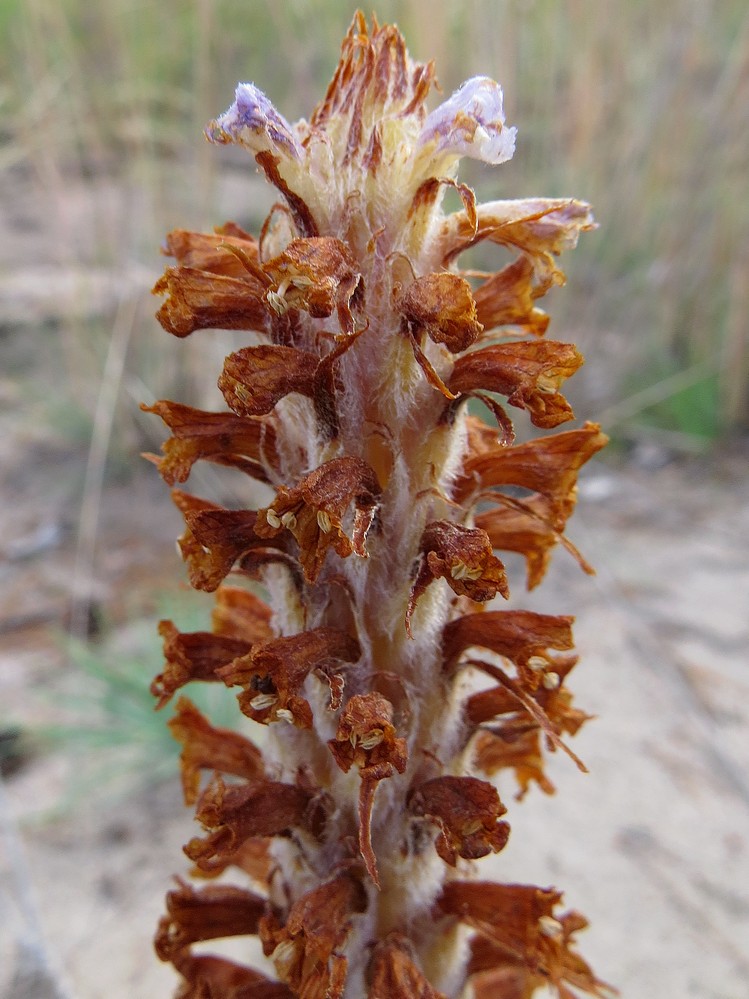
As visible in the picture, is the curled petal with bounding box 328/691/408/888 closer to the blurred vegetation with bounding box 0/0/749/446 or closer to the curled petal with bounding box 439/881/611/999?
the curled petal with bounding box 439/881/611/999

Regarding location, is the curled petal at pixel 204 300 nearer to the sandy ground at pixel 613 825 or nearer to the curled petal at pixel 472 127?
the curled petal at pixel 472 127

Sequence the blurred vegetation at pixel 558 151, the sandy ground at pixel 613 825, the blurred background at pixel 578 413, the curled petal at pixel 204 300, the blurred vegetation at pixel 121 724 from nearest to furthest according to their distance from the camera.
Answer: the curled petal at pixel 204 300 < the sandy ground at pixel 613 825 < the blurred background at pixel 578 413 < the blurred vegetation at pixel 121 724 < the blurred vegetation at pixel 558 151

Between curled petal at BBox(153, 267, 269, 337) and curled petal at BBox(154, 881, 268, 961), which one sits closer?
curled petal at BBox(153, 267, 269, 337)

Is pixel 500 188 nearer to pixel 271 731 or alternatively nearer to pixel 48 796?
pixel 48 796

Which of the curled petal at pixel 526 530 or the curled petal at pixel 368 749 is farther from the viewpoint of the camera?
the curled petal at pixel 526 530

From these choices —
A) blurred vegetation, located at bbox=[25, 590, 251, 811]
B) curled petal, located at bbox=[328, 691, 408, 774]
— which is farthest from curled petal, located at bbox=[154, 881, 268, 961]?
blurred vegetation, located at bbox=[25, 590, 251, 811]

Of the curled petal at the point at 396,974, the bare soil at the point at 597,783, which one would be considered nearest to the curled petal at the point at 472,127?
the curled petal at the point at 396,974
